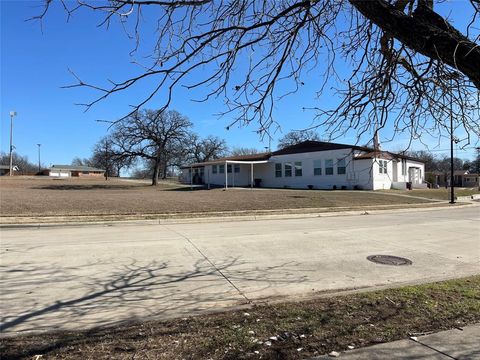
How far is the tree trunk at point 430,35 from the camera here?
340 cm

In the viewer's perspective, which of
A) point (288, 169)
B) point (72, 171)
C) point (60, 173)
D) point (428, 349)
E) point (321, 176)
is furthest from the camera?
point (72, 171)

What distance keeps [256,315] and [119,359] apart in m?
1.66

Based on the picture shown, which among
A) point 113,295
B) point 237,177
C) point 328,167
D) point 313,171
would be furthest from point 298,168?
point 113,295

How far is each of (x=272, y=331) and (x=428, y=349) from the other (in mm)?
1383

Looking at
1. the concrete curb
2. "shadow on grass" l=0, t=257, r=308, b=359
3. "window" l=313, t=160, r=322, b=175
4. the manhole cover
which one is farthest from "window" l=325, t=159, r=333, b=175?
"shadow on grass" l=0, t=257, r=308, b=359

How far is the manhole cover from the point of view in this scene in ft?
28.5

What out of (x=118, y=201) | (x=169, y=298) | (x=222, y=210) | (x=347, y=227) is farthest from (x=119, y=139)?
(x=169, y=298)

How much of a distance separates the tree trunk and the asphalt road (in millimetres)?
3664

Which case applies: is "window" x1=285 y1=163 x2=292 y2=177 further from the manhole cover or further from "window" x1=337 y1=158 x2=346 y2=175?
the manhole cover

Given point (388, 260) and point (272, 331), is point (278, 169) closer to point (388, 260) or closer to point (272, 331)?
point (388, 260)

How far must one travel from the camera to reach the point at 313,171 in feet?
144

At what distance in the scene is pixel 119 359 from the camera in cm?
Answer: 360

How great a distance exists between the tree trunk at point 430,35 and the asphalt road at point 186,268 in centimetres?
366

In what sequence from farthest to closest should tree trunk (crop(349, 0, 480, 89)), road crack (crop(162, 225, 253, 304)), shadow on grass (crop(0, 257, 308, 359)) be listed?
road crack (crop(162, 225, 253, 304)), shadow on grass (crop(0, 257, 308, 359)), tree trunk (crop(349, 0, 480, 89))
